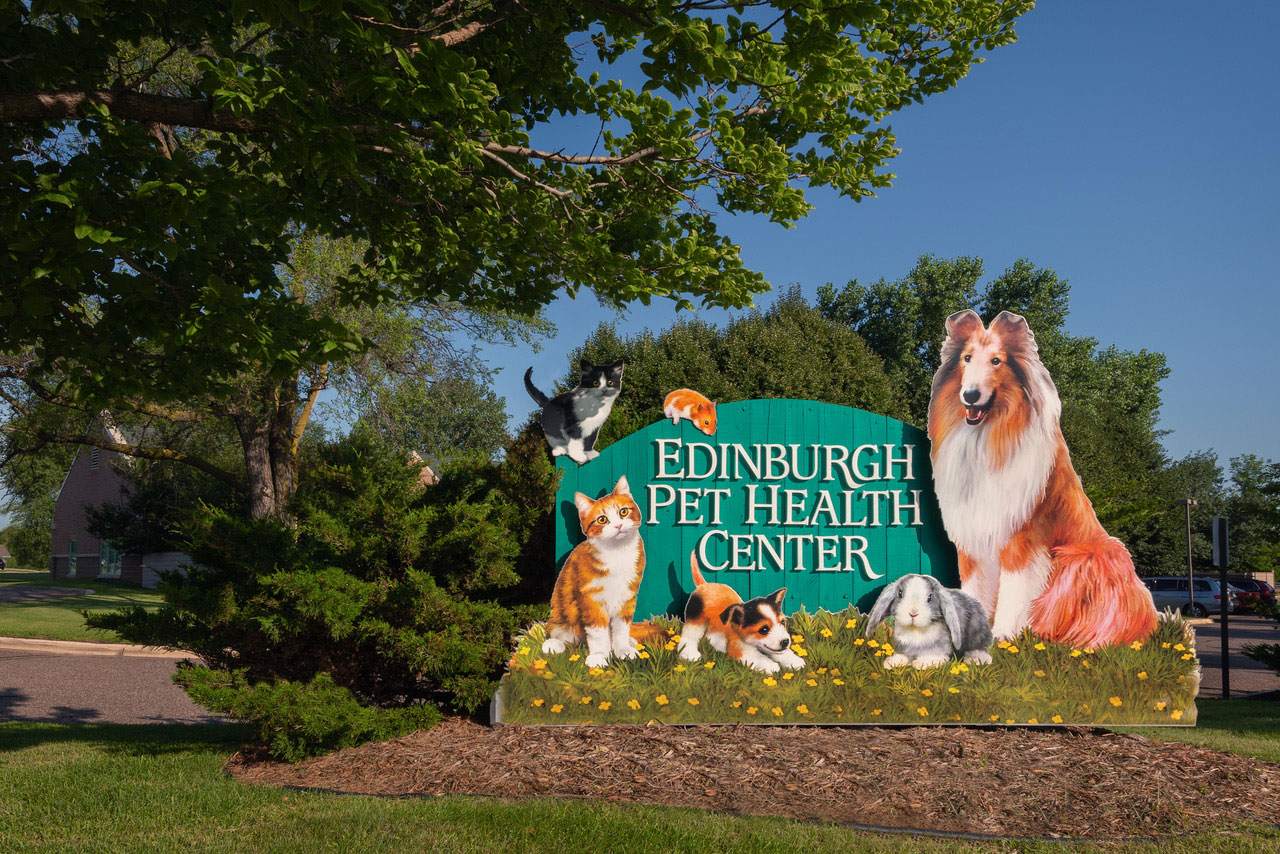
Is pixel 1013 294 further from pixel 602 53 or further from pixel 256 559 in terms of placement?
pixel 256 559

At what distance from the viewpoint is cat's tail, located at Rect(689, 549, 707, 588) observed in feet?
22.8

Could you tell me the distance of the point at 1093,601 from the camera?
23.2ft

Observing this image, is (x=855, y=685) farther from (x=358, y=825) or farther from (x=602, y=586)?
(x=358, y=825)

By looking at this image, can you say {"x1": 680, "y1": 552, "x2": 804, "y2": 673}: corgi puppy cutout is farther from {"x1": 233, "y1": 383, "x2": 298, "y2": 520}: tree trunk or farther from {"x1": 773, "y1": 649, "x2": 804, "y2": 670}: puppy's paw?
{"x1": 233, "y1": 383, "x2": 298, "y2": 520}: tree trunk

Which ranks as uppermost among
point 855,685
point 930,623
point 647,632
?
point 930,623

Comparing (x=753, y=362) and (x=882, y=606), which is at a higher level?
(x=753, y=362)

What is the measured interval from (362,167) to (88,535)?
45629mm

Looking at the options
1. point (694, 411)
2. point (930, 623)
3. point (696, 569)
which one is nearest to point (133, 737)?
point (696, 569)

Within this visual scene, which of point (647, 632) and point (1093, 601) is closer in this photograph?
point (647, 632)

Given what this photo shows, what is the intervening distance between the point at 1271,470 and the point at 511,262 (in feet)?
54.5

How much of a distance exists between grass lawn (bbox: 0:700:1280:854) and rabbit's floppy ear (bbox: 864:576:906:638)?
253 centimetres

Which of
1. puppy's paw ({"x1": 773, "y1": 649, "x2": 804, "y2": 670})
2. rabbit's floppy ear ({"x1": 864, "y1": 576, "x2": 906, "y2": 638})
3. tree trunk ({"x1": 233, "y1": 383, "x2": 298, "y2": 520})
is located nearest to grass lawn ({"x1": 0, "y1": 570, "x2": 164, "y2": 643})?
tree trunk ({"x1": 233, "y1": 383, "x2": 298, "y2": 520})

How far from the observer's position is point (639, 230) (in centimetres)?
705

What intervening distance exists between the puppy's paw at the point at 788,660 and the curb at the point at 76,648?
1293cm
